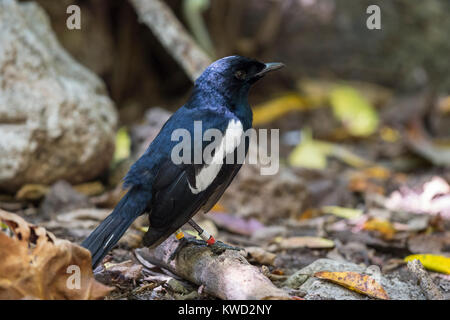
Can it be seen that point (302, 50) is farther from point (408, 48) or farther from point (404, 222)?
point (404, 222)

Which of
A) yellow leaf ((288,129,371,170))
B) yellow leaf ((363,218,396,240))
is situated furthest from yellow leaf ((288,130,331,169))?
yellow leaf ((363,218,396,240))

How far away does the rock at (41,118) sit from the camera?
406 cm

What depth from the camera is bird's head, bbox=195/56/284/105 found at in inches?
128

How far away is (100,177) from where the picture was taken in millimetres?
4836

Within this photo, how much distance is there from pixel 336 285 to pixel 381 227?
1.43 metres

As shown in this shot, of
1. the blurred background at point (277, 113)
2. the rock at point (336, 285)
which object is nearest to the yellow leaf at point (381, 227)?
the blurred background at point (277, 113)

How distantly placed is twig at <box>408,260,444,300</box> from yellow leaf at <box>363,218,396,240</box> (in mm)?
1088

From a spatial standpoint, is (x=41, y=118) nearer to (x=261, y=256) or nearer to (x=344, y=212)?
(x=261, y=256)

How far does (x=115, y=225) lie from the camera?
2695 mm

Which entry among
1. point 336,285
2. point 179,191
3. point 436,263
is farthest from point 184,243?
point 436,263

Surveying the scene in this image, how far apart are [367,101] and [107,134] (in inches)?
180

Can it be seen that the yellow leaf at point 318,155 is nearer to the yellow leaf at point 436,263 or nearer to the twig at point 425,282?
the yellow leaf at point 436,263

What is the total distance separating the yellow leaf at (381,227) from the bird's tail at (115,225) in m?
1.99
